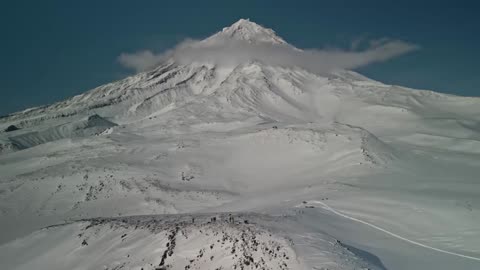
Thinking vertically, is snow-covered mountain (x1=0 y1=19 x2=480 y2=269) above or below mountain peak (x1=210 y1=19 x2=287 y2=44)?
below

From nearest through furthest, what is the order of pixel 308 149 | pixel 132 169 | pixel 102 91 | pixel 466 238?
1. pixel 466 238
2. pixel 132 169
3. pixel 308 149
4. pixel 102 91

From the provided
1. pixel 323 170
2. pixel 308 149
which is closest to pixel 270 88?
pixel 308 149

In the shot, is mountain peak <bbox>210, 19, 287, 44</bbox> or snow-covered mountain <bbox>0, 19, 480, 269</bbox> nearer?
snow-covered mountain <bbox>0, 19, 480, 269</bbox>

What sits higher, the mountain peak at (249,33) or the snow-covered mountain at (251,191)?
the mountain peak at (249,33)

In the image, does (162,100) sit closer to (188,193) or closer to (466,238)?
(188,193)

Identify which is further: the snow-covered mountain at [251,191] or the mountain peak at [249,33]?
the mountain peak at [249,33]
